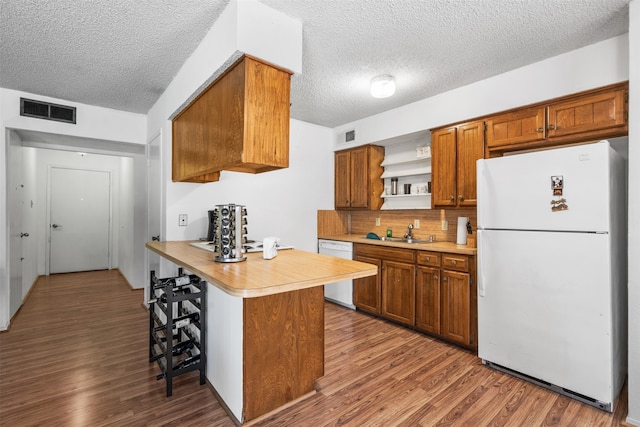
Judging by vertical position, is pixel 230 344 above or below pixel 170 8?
below

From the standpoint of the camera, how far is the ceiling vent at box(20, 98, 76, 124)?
3.18 meters

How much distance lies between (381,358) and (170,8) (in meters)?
2.96

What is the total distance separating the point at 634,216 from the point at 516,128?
1.15 metres

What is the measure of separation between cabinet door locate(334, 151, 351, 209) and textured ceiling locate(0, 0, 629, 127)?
139cm

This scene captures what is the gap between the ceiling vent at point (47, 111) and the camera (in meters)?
3.18

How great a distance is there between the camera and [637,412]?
1.79 meters

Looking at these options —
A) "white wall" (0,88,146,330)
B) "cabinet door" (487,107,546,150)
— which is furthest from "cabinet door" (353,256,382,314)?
"white wall" (0,88,146,330)

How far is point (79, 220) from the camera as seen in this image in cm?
621

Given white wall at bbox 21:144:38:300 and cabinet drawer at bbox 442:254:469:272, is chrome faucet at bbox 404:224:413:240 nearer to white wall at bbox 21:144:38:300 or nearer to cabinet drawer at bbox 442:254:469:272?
cabinet drawer at bbox 442:254:469:272

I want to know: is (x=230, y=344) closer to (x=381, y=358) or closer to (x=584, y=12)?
(x=381, y=358)

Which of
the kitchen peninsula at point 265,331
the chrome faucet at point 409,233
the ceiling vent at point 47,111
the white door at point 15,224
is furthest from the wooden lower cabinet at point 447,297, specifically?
the white door at point 15,224

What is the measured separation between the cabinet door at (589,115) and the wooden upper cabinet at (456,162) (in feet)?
1.89

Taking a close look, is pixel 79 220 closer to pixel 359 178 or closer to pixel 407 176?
pixel 359 178

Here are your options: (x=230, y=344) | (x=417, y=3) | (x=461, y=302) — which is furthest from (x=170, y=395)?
(x=417, y=3)
